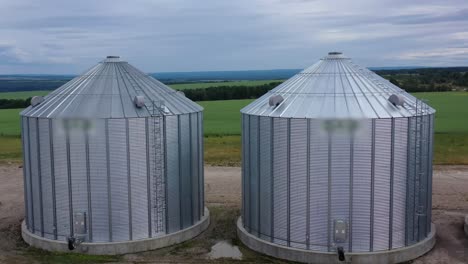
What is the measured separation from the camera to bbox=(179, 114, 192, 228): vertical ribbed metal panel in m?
28.1

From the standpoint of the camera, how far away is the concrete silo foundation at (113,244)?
26.1 meters

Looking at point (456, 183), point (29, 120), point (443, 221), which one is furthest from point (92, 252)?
point (456, 183)

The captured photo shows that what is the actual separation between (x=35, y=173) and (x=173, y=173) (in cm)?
712

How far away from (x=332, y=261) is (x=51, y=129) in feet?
49.9

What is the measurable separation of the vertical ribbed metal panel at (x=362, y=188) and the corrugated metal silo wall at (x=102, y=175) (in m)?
9.60

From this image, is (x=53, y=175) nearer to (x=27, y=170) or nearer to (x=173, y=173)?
(x=27, y=170)

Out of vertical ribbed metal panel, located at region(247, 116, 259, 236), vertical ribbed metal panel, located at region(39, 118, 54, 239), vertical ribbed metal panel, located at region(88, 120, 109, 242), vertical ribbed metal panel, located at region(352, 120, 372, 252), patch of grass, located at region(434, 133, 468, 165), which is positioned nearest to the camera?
vertical ribbed metal panel, located at region(352, 120, 372, 252)

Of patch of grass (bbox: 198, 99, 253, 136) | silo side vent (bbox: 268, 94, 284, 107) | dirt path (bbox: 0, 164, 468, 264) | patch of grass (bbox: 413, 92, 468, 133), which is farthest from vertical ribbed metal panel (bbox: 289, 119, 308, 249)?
patch of grass (bbox: 198, 99, 253, 136)

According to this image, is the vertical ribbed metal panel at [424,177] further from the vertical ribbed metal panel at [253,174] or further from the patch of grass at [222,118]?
the patch of grass at [222,118]

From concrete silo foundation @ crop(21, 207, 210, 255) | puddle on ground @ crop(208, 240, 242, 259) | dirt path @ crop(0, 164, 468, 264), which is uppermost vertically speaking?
concrete silo foundation @ crop(21, 207, 210, 255)

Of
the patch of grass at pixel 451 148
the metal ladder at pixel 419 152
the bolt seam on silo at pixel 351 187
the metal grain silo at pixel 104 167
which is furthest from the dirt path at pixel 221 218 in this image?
the bolt seam on silo at pixel 351 187

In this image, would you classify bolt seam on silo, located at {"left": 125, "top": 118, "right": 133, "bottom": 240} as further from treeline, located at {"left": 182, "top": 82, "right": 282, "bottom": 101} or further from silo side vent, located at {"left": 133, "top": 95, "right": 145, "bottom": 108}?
treeline, located at {"left": 182, "top": 82, "right": 282, "bottom": 101}

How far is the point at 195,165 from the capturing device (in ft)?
97.9

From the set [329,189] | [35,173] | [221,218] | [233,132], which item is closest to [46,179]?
[35,173]
